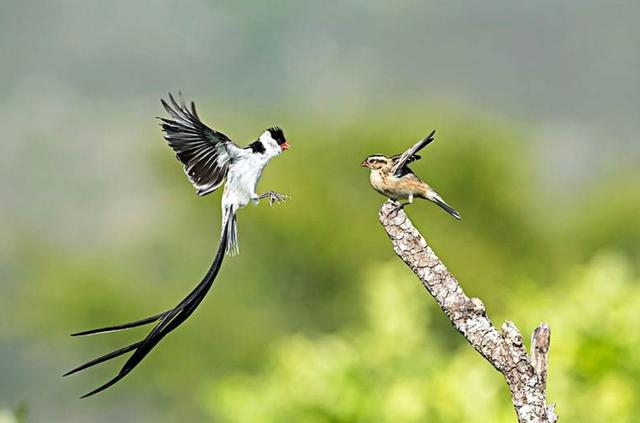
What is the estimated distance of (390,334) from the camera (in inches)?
152

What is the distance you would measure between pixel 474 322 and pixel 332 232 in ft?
36.3

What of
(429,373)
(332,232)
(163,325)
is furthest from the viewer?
(332,232)

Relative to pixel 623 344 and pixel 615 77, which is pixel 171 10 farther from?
pixel 623 344

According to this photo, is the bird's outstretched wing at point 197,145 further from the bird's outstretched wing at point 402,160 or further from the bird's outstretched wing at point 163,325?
the bird's outstretched wing at point 402,160

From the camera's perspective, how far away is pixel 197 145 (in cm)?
153

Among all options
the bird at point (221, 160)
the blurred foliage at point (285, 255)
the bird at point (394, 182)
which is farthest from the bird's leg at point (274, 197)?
the blurred foliage at point (285, 255)

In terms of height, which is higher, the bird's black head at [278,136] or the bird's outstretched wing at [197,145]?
the bird's black head at [278,136]

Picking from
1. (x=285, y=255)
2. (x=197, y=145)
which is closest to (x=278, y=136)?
(x=197, y=145)

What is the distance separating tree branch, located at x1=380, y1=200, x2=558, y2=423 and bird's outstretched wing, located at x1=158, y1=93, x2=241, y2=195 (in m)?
0.25

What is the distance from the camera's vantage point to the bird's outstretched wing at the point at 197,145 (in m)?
1.51

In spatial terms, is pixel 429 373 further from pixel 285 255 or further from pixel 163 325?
pixel 285 255

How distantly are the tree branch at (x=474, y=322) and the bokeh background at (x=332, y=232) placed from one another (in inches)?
44.1

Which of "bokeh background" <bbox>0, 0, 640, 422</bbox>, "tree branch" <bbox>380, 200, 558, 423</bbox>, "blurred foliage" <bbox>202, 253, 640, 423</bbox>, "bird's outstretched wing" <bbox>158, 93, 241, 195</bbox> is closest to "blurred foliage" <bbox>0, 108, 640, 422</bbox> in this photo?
"bokeh background" <bbox>0, 0, 640, 422</bbox>

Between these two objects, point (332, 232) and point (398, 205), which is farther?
point (332, 232)
